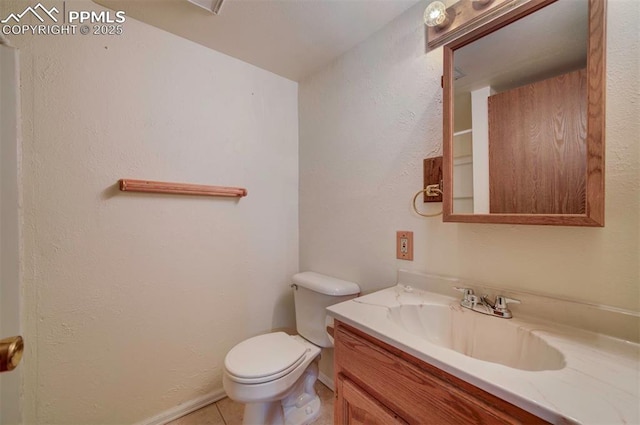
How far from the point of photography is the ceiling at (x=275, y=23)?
1155mm

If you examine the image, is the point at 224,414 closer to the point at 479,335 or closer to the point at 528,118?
the point at 479,335

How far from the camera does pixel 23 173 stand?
1.03 metres

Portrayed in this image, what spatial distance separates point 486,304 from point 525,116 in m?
0.65

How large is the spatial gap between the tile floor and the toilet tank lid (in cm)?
67

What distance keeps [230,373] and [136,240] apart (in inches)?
31.4

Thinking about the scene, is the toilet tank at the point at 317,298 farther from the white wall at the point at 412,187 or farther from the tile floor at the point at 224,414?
the tile floor at the point at 224,414

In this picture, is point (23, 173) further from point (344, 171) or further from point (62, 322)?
point (344, 171)

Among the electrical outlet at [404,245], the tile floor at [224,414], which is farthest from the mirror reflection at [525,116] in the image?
the tile floor at [224,414]

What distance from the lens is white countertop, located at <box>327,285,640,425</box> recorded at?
44 centimetres

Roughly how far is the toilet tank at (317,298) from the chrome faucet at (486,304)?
566mm

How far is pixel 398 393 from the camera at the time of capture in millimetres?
677

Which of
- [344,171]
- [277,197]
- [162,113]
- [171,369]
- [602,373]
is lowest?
[171,369]

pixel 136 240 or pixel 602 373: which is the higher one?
pixel 136 240

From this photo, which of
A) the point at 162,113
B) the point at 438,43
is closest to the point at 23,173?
the point at 162,113
